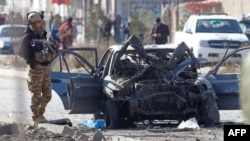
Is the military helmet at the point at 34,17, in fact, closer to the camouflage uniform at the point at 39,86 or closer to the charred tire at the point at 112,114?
the camouflage uniform at the point at 39,86

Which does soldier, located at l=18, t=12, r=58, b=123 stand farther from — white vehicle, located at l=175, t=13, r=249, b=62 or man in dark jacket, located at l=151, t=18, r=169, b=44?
man in dark jacket, located at l=151, t=18, r=169, b=44

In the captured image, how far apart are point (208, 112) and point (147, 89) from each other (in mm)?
985

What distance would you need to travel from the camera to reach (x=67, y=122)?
1298 cm

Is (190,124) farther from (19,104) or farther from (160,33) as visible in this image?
(160,33)

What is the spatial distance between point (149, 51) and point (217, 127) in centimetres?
167

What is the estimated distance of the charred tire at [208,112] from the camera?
13152mm

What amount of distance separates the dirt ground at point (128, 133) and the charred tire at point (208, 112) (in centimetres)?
13

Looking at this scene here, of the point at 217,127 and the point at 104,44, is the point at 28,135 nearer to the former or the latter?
the point at 217,127

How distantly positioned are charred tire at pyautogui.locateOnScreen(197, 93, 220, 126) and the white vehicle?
12.5 m

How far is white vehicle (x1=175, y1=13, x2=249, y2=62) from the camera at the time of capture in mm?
27109

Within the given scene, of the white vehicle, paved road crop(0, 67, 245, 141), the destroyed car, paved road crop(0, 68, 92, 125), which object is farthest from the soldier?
the white vehicle

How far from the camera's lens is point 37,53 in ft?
41.1

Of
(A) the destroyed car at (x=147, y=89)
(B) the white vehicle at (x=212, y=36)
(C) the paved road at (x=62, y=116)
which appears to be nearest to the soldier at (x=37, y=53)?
(A) the destroyed car at (x=147, y=89)

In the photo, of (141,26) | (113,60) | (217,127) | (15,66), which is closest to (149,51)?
(113,60)
